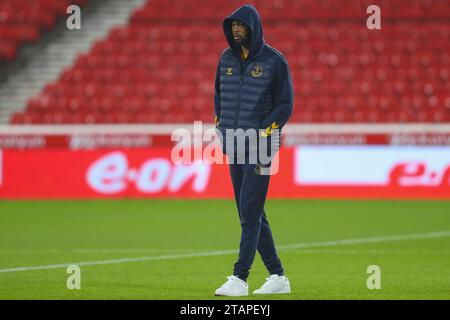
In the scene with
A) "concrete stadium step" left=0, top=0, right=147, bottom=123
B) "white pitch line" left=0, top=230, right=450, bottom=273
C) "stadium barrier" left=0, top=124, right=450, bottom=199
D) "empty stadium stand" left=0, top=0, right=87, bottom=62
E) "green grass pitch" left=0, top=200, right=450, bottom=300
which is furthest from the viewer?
"empty stadium stand" left=0, top=0, right=87, bottom=62

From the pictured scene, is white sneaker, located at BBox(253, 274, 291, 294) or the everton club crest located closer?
the everton club crest

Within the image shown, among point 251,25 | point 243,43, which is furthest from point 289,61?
point 251,25

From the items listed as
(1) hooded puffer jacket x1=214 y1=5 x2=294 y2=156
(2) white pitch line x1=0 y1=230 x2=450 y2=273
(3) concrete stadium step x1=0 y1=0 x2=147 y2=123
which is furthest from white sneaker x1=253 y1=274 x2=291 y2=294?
(3) concrete stadium step x1=0 y1=0 x2=147 y2=123

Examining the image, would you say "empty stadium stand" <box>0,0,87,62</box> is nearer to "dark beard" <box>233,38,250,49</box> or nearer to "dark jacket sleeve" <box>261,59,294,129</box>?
"dark beard" <box>233,38,250,49</box>

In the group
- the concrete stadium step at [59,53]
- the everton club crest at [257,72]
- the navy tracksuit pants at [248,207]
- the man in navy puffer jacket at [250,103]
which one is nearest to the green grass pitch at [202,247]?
the navy tracksuit pants at [248,207]

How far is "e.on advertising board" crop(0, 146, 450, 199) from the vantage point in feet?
67.1

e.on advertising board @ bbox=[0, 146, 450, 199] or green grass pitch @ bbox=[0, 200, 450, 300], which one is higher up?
e.on advertising board @ bbox=[0, 146, 450, 199]

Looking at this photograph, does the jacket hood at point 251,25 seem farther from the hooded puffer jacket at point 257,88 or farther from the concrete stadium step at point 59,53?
the concrete stadium step at point 59,53

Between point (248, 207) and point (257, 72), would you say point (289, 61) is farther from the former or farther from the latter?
point (248, 207)

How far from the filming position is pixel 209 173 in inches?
812

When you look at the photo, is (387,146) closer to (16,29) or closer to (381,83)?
(381,83)

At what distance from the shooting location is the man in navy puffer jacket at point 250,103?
331 inches

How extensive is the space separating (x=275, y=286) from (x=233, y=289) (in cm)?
45

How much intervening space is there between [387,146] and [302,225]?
5.30 metres
